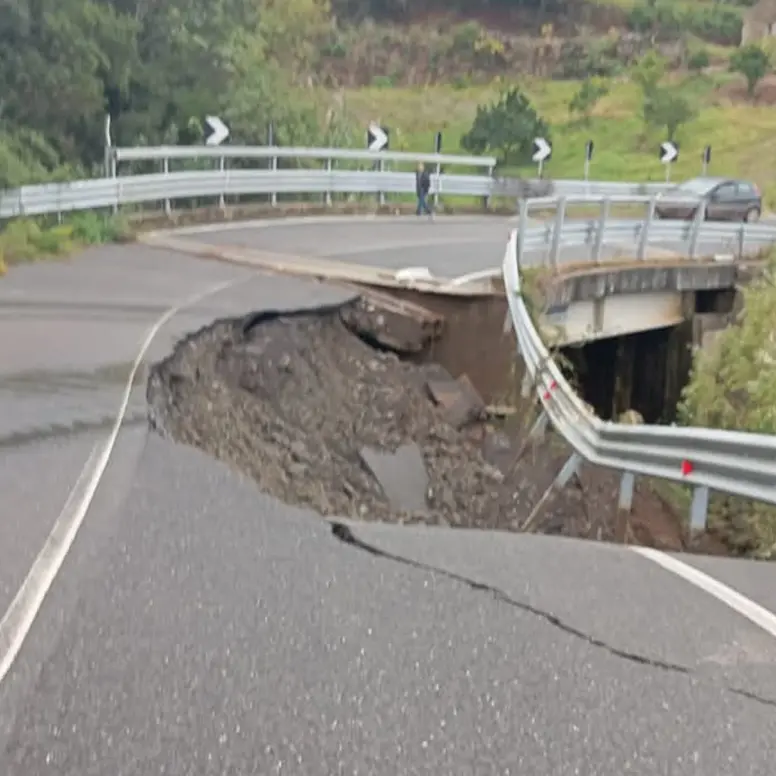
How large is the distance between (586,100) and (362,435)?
44.5m

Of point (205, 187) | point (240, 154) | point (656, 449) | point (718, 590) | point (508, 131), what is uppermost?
point (718, 590)

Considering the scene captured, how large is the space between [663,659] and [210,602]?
1.96 metres

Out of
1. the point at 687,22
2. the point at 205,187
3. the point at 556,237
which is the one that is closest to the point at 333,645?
the point at 556,237

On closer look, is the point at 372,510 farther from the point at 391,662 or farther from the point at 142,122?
the point at 142,122

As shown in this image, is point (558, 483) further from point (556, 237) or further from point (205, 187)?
point (205, 187)

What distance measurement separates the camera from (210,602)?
5.81 meters

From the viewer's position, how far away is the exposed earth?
10867 millimetres

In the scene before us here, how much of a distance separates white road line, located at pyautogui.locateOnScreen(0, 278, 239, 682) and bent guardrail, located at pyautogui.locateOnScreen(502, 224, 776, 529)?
393 centimetres

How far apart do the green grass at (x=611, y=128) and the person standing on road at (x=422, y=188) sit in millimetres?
15673

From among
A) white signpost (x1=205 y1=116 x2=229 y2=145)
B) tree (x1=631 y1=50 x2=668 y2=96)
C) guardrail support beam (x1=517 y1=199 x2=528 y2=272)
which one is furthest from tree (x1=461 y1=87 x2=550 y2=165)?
guardrail support beam (x1=517 y1=199 x2=528 y2=272)

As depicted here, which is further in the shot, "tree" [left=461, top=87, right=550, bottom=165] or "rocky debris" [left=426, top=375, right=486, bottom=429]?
"tree" [left=461, top=87, right=550, bottom=165]

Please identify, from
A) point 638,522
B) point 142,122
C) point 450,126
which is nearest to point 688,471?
point 638,522

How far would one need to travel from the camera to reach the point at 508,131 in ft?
150

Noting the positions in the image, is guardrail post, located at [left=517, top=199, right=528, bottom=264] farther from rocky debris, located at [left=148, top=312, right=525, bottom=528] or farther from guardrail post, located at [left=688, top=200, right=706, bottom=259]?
guardrail post, located at [left=688, top=200, right=706, bottom=259]
